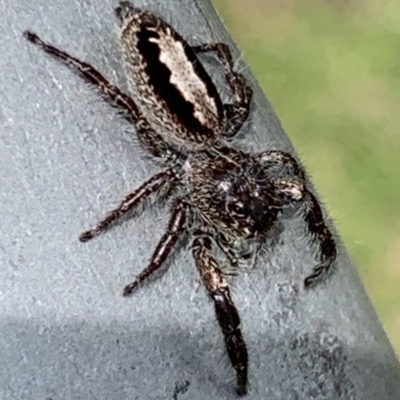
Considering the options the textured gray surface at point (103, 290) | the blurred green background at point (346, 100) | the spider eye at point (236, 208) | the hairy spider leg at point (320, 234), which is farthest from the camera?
the blurred green background at point (346, 100)

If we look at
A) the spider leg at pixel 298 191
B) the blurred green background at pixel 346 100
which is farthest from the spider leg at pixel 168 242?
the blurred green background at pixel 346 100

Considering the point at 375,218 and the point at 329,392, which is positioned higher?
the point at 375,218

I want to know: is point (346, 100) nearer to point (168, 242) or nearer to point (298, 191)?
point (298, 191)

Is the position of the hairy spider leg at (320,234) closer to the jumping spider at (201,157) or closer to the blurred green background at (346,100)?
the jumping spider at (201,157)

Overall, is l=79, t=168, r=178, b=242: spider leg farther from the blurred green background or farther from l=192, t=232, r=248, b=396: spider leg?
the blurred green background

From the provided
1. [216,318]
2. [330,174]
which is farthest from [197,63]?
[330,174]

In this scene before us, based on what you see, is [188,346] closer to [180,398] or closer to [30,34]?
[180,398]
